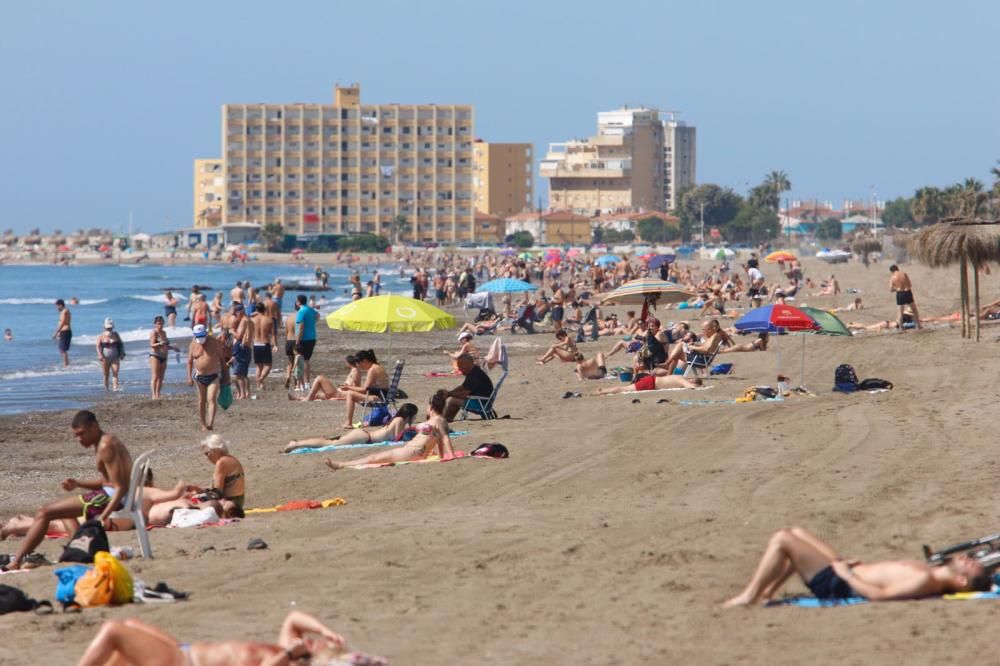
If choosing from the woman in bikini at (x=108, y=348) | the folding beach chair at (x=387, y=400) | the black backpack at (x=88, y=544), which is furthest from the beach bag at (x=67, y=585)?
the woman in bikini at (x=108, y=348)

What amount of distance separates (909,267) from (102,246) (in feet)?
367

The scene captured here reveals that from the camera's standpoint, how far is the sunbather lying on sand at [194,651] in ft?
19.0

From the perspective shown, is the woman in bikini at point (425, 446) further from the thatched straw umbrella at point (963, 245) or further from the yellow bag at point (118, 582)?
the thatched straw umbrella at point (963, 245)

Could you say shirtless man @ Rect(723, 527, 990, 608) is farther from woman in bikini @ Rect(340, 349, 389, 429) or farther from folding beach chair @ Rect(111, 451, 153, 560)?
woman in bikini @ Rect(340, 349, 389, 429)

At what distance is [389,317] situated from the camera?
16641mm

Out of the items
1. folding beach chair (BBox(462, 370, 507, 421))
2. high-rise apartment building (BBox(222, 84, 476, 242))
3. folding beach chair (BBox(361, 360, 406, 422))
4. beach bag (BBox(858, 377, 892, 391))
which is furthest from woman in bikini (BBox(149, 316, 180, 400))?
high-rise apartment building (BBox(222, 84, 476, 242))

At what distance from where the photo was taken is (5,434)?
53.8 feet

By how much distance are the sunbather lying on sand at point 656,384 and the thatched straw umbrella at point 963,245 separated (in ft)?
17.6

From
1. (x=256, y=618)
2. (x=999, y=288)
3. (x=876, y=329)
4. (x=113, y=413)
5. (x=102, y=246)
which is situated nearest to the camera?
(x=256, y=618)

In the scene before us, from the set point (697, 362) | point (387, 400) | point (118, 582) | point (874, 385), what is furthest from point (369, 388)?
point (118, 582)

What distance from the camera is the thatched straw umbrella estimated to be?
20531 mm

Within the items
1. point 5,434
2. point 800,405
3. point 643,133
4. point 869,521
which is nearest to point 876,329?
point 800,405

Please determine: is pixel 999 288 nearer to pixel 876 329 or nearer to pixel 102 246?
pixel 876 329

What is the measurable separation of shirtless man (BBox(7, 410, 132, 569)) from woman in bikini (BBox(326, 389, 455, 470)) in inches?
142
